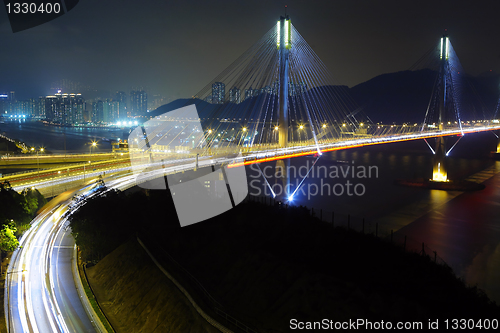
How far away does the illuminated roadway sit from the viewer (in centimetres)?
425

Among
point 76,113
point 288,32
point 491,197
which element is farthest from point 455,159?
point 76,113

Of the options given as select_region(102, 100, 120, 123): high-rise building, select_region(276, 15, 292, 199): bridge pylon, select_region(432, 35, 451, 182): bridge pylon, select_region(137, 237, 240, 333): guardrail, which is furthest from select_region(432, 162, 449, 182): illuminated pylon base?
select_region(102, 100, 120, 123): high-rise building

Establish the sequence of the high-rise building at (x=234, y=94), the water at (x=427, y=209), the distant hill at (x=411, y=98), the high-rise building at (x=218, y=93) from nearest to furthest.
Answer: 1. the water at (x=427, y=209)
2. the high-rise building at (x=234, y=94)
3. the high-rise building at (x=218, y=93)
4. the distant hill at (x=411, y=98)

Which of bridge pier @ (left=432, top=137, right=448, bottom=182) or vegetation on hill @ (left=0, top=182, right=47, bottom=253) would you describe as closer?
vegetation on hill @ (left=0, top=182, right=47, bottom=253)

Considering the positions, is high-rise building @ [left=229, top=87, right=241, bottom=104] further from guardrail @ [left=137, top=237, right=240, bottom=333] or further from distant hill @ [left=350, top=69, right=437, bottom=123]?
distant hill @ [left=350, top=69, right=437, bottom=123]

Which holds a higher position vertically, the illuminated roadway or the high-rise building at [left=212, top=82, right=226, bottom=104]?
the high-rise building at [left=212, top=82, right=226, bottom=104]

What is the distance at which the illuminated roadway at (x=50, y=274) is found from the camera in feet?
13.9

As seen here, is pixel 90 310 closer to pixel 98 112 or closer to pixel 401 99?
pixel 401 99

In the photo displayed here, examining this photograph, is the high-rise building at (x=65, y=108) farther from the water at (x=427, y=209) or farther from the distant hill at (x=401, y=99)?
the water at (x=427, y=209)

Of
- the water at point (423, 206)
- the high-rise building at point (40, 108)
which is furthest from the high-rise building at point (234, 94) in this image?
the high-rise building at point (40, 108)

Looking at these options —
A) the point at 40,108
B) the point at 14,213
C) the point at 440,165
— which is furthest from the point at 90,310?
the point at 40,108

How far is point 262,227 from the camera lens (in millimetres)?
5988

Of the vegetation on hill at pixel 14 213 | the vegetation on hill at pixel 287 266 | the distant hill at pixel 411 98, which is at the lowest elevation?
the vegetation on hill at pixel 287 266

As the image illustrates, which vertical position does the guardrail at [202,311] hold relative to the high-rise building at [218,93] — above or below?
below
